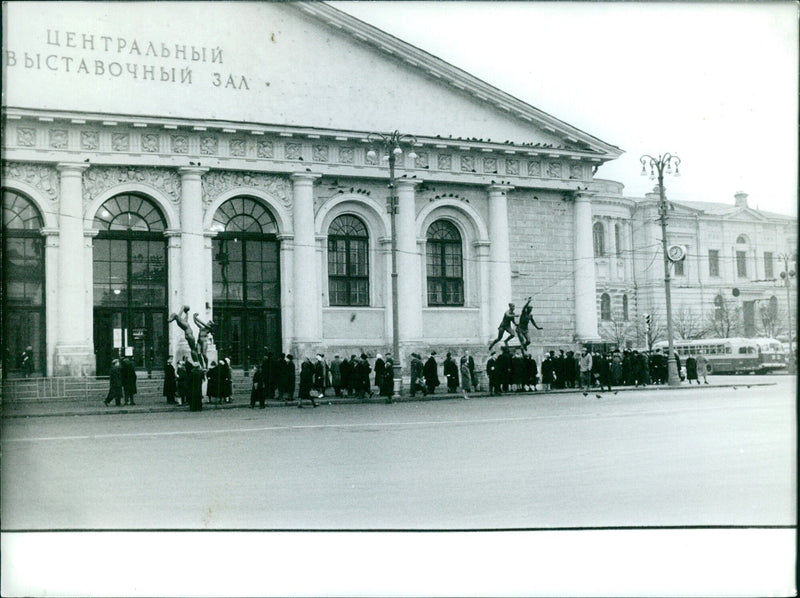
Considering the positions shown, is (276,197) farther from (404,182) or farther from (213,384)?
(213,384)

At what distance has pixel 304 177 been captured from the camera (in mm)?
14789

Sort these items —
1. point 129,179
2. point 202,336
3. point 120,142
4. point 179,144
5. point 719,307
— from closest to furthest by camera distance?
point 719,307 → point 120,142 → point 202,336 → point 129,179 → point 179,144

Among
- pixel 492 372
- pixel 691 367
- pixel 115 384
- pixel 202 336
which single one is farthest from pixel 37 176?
pixel 492 372

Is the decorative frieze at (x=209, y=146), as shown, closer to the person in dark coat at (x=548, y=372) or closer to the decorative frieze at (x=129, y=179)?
the decorative frieze at (x=129, y=179)

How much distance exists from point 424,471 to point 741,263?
12.3 feet

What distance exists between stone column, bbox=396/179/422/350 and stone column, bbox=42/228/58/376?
520 cm

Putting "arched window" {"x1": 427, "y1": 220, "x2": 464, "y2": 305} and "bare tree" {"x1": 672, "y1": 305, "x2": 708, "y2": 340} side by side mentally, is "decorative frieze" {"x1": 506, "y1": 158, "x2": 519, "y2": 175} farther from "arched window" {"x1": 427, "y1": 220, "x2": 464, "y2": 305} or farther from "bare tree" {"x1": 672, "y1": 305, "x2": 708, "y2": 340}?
"bare tree" {"x1": 672, "y1": 305, "x2": 708, "y2": 340}

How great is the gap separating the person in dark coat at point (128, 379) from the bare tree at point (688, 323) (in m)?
6.63

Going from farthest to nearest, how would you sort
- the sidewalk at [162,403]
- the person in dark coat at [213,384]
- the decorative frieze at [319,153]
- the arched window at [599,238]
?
the decorative frieze at [319,153] → the person in dark coat at [213,384] → the arched window at [599,238] → the sidewalk at [162,403]

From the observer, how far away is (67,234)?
9.10m

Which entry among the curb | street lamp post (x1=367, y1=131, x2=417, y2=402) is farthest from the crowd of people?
street lamp post (x1=367, y1=131, x2=417, y2=402)

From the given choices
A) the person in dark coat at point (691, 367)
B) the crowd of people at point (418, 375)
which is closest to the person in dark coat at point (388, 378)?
the crowd of people at point (418, 375)

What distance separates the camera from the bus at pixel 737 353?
7277 mm

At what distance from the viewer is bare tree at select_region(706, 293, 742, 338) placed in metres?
8.71
